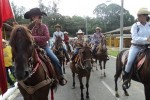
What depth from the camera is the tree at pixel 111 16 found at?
116 m

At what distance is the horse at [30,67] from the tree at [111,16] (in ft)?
346

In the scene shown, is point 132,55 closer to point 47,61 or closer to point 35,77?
point 47,61

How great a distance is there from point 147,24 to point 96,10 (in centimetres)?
13235

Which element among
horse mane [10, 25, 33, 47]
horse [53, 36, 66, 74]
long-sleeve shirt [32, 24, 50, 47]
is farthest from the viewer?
horse [53, 36, 66, 74]

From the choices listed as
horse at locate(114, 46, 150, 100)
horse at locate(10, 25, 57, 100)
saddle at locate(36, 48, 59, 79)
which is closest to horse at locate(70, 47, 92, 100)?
horse at locate(114, 46, 150, 100)

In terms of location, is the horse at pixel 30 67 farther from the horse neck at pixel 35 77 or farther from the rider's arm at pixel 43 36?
the rider's arm at pixel 43 36

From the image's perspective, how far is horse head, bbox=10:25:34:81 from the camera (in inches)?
212

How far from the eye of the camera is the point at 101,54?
735 inches

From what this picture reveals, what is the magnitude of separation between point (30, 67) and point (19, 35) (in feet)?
1.99

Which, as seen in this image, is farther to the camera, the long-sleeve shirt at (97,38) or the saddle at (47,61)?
the long-sleeve shirt at (97,38)

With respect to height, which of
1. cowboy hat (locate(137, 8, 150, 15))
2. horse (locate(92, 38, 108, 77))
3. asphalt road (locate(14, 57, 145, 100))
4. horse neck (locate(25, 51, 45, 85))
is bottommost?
asphalt road (locate(14, 57, 145, 100))

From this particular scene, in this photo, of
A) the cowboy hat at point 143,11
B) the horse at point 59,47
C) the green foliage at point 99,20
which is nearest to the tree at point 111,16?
the green foliage at point 99,20

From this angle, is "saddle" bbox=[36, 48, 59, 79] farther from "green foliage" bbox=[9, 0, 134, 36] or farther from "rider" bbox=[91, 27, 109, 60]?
"green foliage" bbox=[9, 0, 134, 36]

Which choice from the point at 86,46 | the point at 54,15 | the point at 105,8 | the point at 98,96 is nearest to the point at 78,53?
the point at 86,46
